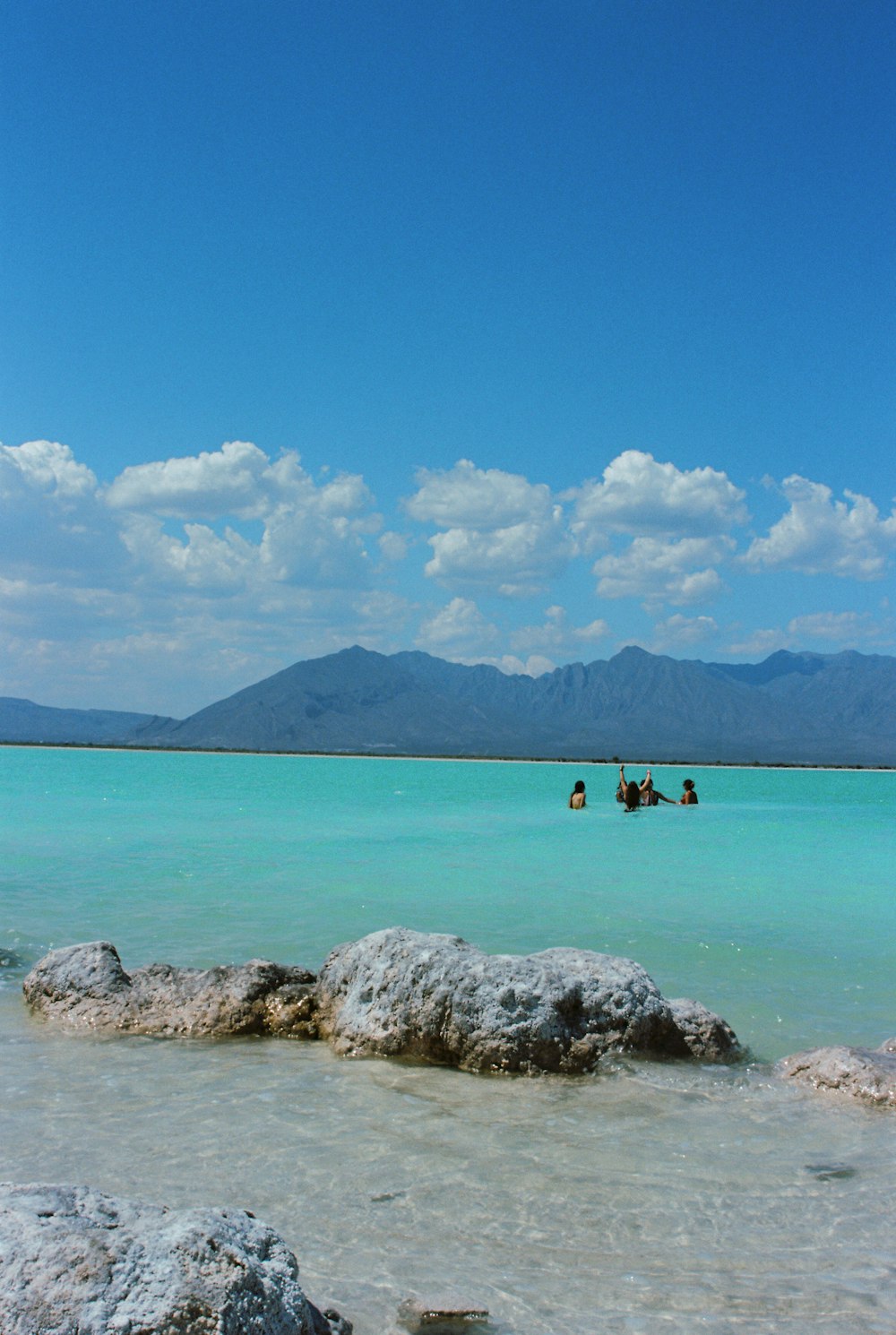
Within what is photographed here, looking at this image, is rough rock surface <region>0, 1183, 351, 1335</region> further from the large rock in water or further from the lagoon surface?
the large rock in water

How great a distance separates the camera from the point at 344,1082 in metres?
6.05

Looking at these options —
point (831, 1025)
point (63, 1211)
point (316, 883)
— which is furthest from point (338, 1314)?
point (316, 883)

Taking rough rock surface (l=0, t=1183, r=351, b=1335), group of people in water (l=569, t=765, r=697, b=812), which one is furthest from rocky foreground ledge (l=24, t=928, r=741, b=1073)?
group of people in water (l=569, t=765, r=697, b=812)

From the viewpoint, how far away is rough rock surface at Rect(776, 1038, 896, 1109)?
19.1 feet

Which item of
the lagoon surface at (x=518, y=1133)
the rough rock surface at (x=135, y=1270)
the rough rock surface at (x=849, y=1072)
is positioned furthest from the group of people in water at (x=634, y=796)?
the rough rock surface at (x=135, y=1270)

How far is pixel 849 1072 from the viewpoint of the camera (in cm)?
600

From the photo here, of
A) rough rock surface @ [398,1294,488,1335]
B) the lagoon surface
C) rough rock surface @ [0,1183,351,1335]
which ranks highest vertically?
rough rock surface @ [0,1183,351,1335]

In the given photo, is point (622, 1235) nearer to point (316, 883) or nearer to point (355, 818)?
point (316, 883)

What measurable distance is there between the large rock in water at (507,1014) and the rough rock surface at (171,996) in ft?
1.46

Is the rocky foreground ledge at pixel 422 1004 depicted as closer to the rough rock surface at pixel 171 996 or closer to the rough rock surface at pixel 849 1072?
the rough rock surface at pixel 171 996

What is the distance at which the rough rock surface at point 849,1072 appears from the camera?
5836 mm

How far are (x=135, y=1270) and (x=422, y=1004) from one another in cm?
417

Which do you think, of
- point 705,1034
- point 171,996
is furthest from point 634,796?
point 171,996

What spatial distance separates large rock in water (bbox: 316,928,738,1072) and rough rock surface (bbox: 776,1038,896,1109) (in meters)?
0.58
